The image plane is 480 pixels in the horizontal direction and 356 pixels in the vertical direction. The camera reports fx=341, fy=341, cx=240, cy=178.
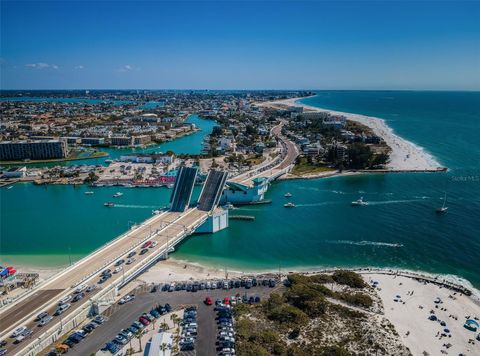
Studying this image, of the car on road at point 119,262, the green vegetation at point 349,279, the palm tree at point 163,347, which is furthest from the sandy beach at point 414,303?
the palm tree at point 163,347

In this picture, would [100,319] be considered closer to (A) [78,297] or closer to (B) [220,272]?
(A) [78,297]

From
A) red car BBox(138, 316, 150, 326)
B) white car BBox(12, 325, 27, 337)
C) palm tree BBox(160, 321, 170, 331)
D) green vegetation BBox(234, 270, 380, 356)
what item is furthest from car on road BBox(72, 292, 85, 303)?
green vegetation BBox(234, 270, 380, 356)

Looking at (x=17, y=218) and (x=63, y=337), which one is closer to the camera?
(x=63, y=337)

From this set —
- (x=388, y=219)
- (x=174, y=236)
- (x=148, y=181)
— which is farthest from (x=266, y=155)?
(x=174, y=236)

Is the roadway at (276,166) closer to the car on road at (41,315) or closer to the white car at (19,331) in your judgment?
the car on road at (41,315)

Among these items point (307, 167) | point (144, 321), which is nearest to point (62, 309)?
point (144, 321)

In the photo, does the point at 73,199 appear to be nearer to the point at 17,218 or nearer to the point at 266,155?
the point at 17,218
